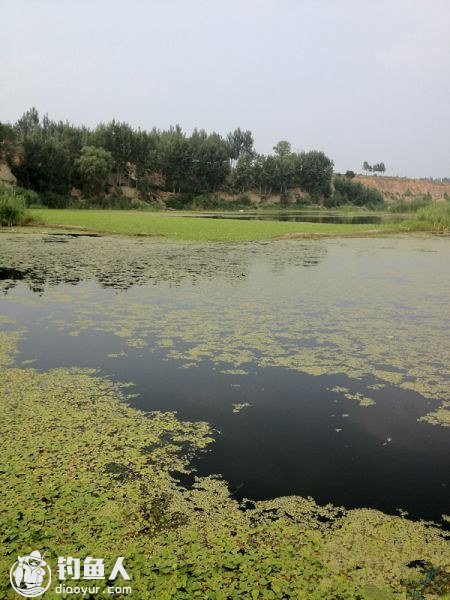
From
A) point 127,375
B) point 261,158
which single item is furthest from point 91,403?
point 261,158

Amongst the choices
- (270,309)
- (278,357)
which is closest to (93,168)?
(270,309)

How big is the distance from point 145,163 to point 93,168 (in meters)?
13.3

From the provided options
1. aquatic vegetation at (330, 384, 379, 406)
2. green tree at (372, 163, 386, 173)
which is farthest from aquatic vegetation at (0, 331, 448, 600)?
green tree at (372, 163, 386, 173)

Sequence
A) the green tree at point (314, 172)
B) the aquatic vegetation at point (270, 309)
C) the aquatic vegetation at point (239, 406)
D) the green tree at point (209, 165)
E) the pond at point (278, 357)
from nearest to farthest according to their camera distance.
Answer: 1. the pond at point (278, 357)
2. the aquatic vegetation at point (239, 406)
3. the aquatic vegetation at point (270, 309)
4. the green tree at point (209, 165)
5. the green tree at point (314, 172)

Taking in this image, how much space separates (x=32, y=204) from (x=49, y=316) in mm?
31638

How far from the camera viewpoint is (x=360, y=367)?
17.8 feet

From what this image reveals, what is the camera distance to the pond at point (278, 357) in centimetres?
339

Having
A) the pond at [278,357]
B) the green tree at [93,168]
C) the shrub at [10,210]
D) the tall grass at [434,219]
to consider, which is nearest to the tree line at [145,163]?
the green tree at [93,168]

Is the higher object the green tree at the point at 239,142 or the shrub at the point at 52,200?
the green tree at the point at 239,142

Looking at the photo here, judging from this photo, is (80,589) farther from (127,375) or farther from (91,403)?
(127,375)

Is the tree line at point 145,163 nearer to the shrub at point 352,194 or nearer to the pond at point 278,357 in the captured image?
the shrub at point 352,194

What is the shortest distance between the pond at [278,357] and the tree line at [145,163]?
36582 mm

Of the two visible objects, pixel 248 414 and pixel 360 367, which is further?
pixel 360 367

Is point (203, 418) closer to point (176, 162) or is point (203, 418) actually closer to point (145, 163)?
point (145, 163)
